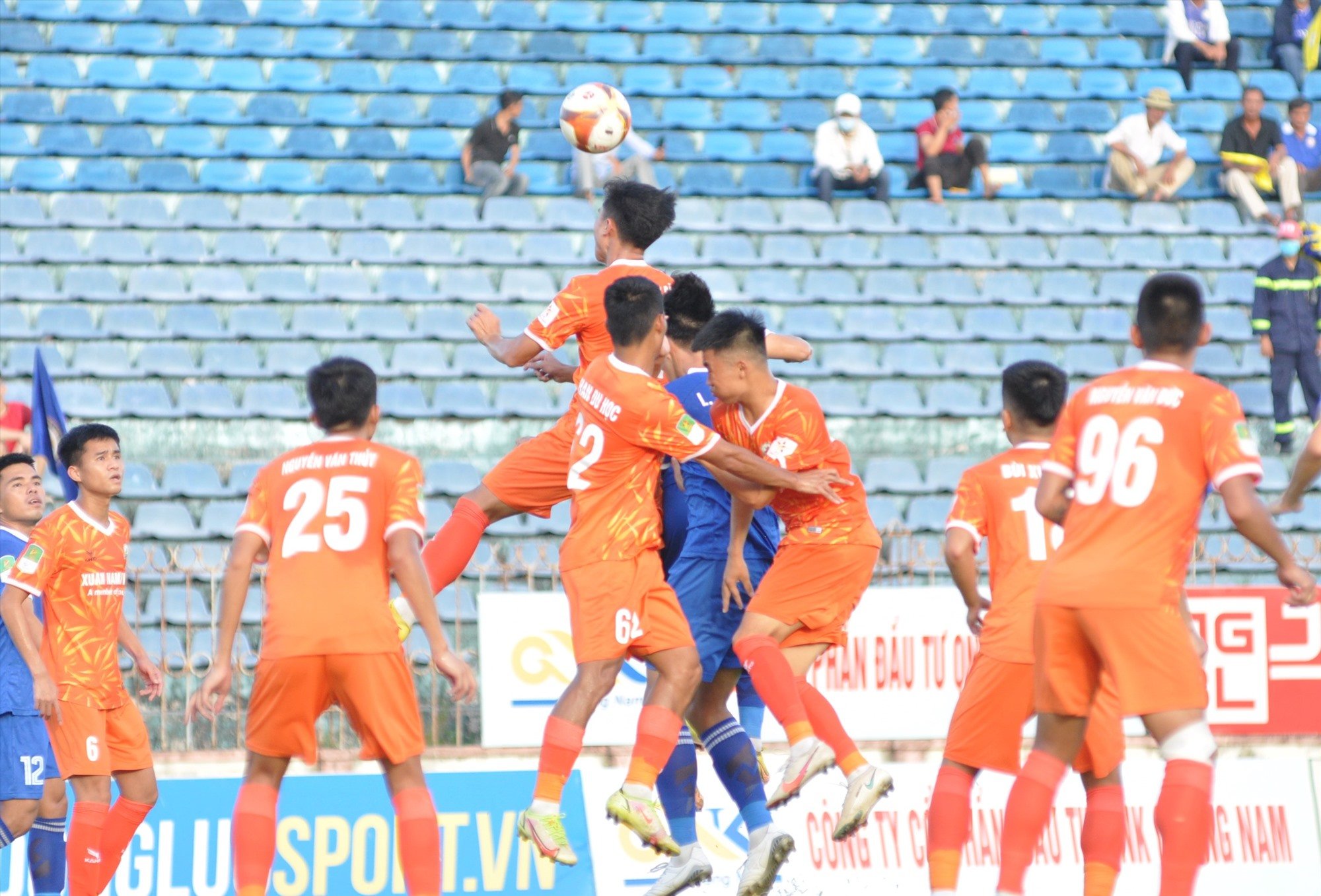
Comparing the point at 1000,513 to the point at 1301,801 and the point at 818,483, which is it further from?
the point at 1301,801

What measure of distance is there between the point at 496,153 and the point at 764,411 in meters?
8.85

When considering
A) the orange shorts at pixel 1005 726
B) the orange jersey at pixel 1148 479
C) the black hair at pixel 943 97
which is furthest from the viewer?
the black hair at pixel 943 97

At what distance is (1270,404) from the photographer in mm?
14391

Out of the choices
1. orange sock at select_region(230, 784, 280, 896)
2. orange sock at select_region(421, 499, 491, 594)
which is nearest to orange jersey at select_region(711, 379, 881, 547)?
orange sock at select_region(421, 499, 491, 594)

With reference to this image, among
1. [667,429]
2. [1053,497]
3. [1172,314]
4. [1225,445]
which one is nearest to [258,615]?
[667,429]

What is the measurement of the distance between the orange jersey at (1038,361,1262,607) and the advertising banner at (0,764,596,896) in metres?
4.64

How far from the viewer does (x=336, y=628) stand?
605 cm

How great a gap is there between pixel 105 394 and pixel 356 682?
7829 millimetres

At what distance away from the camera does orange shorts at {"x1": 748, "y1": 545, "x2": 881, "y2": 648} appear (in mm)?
7086

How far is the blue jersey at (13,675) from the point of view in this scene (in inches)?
307

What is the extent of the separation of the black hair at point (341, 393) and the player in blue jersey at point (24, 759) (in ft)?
6.92

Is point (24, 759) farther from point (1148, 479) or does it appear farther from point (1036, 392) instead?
point (1148, 479)

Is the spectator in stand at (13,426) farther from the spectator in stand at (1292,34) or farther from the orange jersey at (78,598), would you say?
the spectator in stand at (1292,34)

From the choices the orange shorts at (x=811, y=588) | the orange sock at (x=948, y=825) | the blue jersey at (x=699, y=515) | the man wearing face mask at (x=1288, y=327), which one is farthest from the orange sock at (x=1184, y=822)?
the man wearing face mask at (x=1288, y=327)
